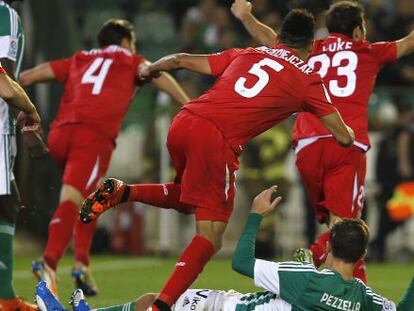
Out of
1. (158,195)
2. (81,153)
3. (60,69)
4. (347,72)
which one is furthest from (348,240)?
(60,69)

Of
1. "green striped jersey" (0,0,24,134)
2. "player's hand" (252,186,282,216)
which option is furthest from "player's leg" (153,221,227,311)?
"green striped jersey" (0,0,24,134)

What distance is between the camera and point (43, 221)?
58.2 feet

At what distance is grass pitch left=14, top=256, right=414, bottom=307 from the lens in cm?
1143

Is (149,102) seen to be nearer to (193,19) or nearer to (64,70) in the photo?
(193,19)

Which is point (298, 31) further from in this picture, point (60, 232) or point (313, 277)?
point (60, 232)

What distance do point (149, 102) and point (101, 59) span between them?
270 inches

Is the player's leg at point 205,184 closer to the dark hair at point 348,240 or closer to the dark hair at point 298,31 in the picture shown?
the dark hair at point 298,31

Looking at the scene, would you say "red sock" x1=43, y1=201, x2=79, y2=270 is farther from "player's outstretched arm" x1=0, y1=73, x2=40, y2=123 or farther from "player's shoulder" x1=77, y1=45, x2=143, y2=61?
"player's outstretched arm" x1=0, y1=73, x2=40, y2=123

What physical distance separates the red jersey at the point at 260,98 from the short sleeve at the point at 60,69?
9.91ft

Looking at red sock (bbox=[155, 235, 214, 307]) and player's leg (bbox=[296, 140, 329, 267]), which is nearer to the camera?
red sock (bbox=[155, 235, 214, 307])

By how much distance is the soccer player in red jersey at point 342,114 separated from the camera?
31.2 ft

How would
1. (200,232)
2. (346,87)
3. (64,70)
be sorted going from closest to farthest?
(200,232), (346,87), (64,70)

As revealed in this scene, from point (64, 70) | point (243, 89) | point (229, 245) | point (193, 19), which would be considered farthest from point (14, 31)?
point (193, 19)

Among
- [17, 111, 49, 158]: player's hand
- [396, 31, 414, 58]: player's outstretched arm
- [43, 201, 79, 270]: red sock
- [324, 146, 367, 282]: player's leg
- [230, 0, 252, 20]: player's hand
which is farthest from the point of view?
[43, 201, 79, 270]: red sock
